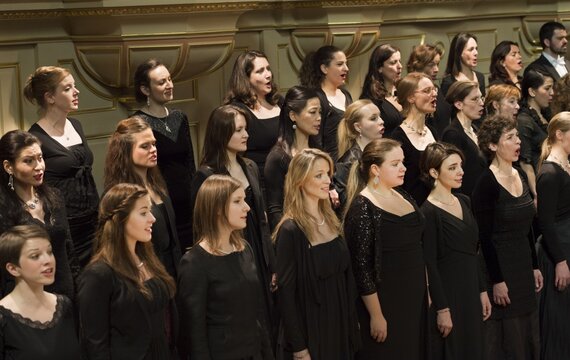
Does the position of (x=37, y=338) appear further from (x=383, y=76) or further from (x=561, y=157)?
(x=383, y=76)

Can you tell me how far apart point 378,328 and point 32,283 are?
1.56m

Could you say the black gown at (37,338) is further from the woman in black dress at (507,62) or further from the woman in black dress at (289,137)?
the woman in black dress at (507,62)

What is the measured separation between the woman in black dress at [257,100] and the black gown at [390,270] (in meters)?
1.00

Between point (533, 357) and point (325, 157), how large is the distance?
161 centimetres

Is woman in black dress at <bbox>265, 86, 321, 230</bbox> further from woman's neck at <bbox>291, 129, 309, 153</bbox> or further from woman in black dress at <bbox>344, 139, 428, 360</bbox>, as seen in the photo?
woman in black dress at <bbox>344, 139, 428, 360</bbox>

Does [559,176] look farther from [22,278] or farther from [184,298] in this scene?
[22,278]

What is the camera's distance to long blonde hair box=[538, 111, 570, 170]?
19.3ft

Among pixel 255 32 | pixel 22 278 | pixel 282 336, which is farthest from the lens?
pixel 255 32

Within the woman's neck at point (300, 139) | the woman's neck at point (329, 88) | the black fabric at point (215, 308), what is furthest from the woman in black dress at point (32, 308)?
the woman's neck at point (329, 88)

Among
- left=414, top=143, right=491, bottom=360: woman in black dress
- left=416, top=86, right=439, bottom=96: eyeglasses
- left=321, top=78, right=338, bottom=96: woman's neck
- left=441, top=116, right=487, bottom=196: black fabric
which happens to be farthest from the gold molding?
left=414, top=143, right=491, bottom=360: woman in black dress

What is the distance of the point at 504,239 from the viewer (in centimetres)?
552

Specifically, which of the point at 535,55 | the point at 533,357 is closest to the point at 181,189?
the point at 533,357

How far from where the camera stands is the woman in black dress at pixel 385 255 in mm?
4859

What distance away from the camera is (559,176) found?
580 centimetres
